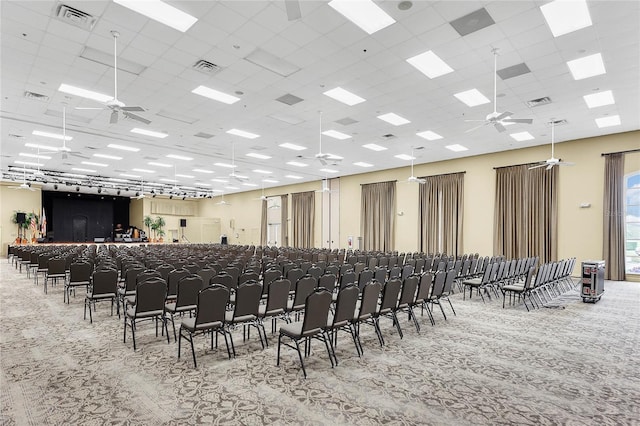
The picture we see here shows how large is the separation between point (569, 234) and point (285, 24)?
12.8 metres

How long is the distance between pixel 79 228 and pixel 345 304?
34.9m

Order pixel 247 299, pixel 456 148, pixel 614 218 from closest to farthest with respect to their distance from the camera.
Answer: pixel 247 299
pixel 614 218
pixel 456 148

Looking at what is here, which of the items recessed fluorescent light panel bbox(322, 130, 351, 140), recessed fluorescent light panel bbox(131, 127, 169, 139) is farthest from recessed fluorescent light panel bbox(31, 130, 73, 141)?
recessed fluorescent light panel bbox(322, 130, 351, 140)

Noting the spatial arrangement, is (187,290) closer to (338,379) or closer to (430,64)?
(338,379)

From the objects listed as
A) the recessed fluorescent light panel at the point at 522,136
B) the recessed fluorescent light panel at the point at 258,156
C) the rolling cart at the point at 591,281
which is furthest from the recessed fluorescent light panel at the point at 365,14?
the recessed fluorescent light panel at the point at 258,156

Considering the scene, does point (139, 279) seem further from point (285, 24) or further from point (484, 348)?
point (484, 348)

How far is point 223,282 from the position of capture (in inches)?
221

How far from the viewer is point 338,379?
3791 mm

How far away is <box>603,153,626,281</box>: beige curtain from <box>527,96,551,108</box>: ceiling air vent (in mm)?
5210

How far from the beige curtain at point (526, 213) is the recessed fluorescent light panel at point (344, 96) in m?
8.90

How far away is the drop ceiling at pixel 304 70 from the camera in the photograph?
551 cm

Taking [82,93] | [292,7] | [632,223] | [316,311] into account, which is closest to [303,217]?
[82,93]

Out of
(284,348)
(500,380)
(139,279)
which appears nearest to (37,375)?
(139,279)

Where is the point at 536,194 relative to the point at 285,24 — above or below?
below
